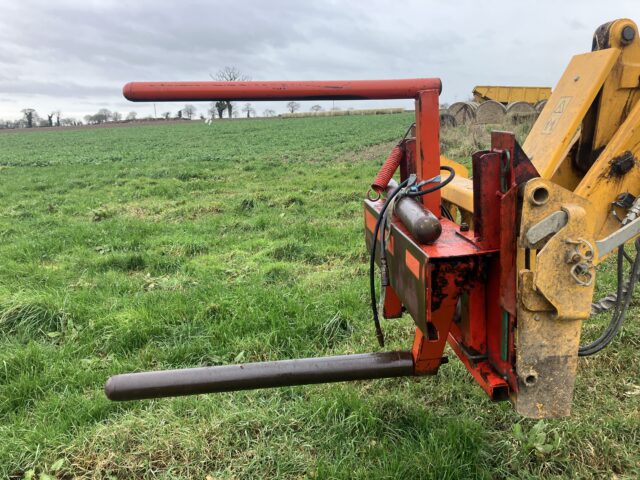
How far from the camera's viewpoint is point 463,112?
19.2 m

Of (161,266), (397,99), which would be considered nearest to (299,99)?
(397,99)

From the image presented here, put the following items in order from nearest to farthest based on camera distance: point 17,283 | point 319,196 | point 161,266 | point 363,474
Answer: point 363,474
point 17,283
point 161,266
point 319,196

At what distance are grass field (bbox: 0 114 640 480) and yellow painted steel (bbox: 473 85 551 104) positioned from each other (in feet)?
64.9

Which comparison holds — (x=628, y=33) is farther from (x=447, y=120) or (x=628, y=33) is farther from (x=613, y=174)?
(x=447, y=120)

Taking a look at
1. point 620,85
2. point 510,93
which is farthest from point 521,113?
point 620,85

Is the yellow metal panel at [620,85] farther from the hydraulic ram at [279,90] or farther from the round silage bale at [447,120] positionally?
the round silage bale at [447,120]

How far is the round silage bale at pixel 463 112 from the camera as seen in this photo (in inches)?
733

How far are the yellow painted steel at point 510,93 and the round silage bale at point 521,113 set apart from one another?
459 centimetres

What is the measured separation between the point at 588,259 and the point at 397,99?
841 mm

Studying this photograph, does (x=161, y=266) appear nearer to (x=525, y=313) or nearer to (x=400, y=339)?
(x=400, y=339)

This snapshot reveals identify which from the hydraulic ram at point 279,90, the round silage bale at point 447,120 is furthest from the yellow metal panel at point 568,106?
the round silage bale at point 447,120

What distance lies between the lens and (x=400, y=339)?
348cm

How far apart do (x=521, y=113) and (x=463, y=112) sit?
2.06m

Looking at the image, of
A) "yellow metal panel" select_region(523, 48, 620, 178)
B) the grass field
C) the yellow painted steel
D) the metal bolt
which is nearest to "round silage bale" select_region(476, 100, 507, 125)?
the yellow painted steel
